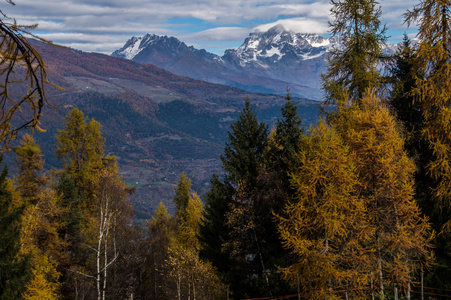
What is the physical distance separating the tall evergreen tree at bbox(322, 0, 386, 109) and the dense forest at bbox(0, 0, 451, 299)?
0.06m

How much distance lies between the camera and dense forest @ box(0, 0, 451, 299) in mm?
12969

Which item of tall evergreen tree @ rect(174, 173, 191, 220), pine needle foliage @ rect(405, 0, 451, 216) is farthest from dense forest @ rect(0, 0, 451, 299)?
tall evergreen tree @ rect(174, 173, 191, 220)

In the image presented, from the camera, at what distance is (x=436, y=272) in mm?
18781

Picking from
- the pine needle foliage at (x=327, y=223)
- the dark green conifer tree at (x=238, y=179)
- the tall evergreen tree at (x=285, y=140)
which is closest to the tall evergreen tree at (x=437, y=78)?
the pine needle foliage at (x=327, y=223)

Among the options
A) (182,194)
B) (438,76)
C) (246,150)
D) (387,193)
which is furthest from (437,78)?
(182,194)

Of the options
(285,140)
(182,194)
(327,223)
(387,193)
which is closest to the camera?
(327,223)

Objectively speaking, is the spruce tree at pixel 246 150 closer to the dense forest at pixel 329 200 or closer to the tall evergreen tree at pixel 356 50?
the dense forest at pixel 329 200

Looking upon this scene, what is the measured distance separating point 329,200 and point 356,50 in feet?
31.4

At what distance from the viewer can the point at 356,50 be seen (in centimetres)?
1844

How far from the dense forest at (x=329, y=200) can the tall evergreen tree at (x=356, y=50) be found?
2.5 inches

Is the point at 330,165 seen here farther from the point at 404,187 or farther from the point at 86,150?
the point at 86,150

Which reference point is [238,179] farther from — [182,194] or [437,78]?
[182,194]

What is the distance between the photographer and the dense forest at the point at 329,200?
12969mm

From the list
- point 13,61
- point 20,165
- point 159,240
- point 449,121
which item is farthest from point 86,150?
point 13,61
